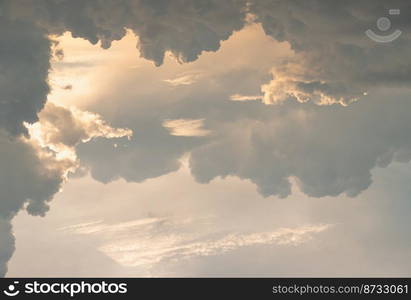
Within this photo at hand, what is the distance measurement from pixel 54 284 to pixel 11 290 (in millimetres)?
6049

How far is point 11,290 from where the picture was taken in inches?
1254

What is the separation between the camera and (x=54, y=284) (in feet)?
102

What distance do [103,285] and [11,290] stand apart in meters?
12.1

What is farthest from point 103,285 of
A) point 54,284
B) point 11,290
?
point 11,290

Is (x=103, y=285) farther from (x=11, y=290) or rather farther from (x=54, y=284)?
(x=11, y=290)

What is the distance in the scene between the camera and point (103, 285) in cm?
3072

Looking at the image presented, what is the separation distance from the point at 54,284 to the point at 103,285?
6.10 metres
